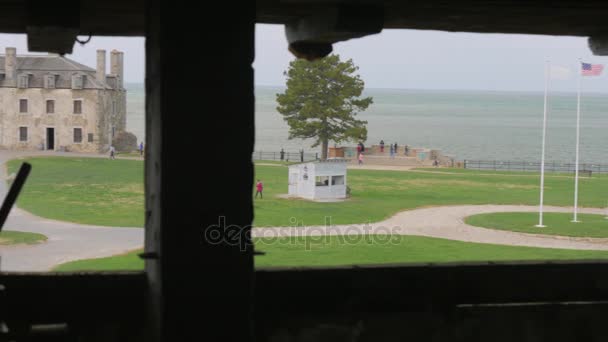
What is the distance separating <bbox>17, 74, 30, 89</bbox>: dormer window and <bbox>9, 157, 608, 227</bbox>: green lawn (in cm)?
788

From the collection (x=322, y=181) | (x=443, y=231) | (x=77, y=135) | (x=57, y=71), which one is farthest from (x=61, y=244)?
(x=57, y=71)

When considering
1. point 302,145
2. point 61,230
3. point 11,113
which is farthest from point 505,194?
point 302,145

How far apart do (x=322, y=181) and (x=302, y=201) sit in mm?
2540

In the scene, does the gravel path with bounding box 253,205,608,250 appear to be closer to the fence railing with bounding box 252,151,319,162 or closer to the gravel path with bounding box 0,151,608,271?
the gravel path with bounding box 0,151,608,271

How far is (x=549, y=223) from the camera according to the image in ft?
106

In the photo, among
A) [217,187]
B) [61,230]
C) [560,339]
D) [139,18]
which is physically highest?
[139,18]

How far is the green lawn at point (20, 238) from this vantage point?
88.6 ft

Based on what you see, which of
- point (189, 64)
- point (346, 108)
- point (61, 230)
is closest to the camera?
point (189, 64)

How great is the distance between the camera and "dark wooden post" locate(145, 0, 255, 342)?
333 centimetres

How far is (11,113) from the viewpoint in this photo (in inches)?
2482

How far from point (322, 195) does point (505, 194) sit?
33.4 feet

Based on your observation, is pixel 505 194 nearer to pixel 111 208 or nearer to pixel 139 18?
pixel 111 208

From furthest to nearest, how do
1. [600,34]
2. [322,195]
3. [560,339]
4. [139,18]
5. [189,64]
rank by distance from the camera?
[322,195] → [600,34] → [139,18] → [560,339] → [189,64]

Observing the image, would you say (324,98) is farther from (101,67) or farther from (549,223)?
(549,223)
